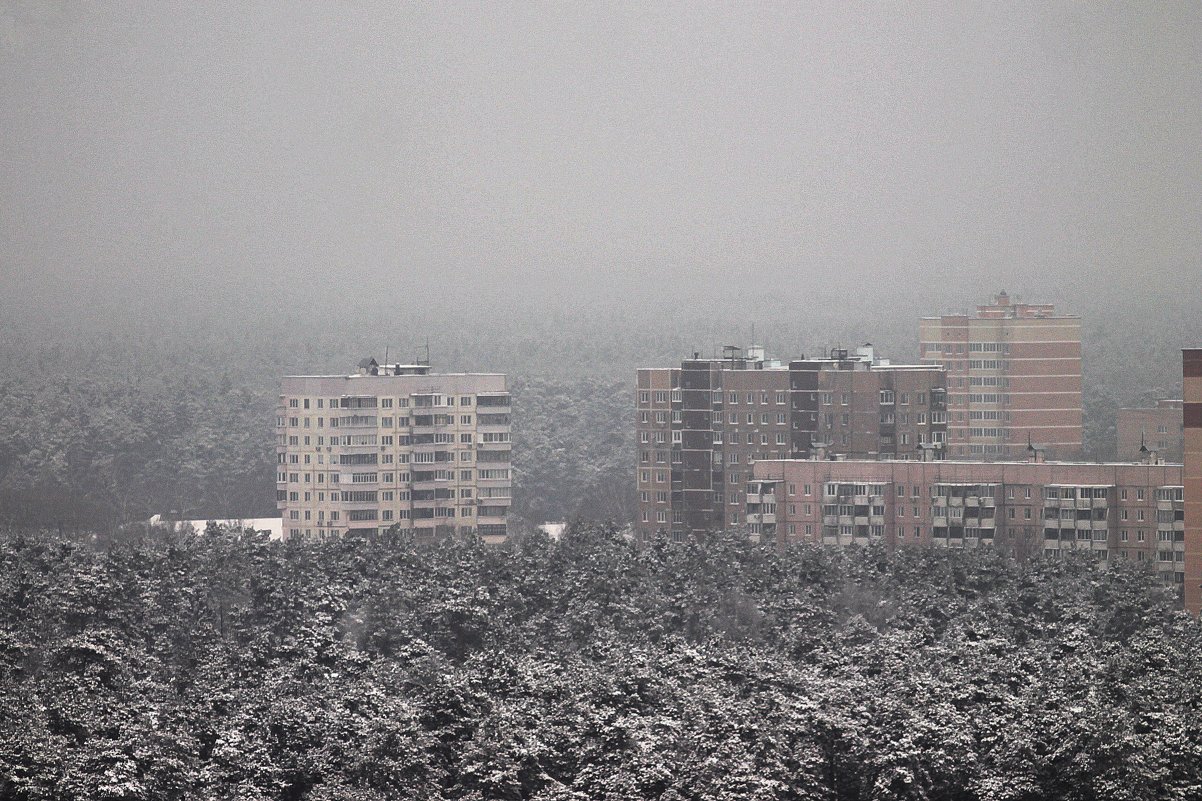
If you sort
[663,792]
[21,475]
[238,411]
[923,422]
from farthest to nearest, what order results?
[238,411] < [21,475] < [923,422] < [663,792]

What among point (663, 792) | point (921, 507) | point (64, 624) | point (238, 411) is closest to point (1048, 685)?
point (663, 792)

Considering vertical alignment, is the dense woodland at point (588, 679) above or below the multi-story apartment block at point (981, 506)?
below

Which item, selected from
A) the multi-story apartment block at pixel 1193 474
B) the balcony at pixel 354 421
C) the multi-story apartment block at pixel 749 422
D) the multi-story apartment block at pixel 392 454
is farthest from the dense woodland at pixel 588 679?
the balcony at pixel 354 421

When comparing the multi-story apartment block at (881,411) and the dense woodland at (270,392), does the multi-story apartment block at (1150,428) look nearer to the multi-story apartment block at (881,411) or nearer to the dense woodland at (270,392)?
the dense woodland at (270,392)

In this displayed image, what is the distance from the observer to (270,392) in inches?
3696

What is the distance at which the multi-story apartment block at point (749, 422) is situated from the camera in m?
47.2

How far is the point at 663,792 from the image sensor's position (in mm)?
21578

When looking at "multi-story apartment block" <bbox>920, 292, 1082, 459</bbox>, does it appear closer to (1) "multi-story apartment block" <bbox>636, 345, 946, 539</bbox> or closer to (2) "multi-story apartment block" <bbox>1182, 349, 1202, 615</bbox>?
(1) "multi-story apartment block" <bbox>636, 345, 946, 539</bbox>

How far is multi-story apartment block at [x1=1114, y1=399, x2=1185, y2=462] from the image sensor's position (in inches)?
2331

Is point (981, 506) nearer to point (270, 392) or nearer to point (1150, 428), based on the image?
point (1150, 428)

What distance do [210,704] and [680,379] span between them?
26465 mm

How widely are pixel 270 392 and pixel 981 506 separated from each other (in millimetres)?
55581

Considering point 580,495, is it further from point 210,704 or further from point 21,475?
point 210,704

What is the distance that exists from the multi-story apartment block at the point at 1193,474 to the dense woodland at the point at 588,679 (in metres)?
1.76
